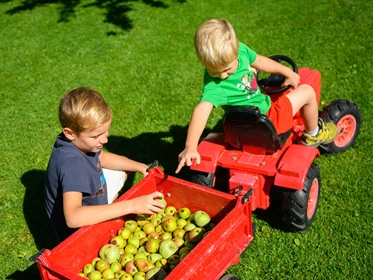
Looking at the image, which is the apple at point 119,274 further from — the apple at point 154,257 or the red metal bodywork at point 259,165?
the red metal bodywork at point 259,165

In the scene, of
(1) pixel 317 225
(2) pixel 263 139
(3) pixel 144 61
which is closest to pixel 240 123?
(2) pixel 263 139

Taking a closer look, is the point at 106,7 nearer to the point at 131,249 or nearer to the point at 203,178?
the point at 203,178

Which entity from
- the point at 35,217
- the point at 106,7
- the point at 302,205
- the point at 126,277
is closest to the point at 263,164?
the point at 302,205

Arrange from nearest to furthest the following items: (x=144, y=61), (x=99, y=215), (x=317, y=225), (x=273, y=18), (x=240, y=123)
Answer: (x=99, y=215) → (x=240, y=123) → (x=317, y=225) → (x=144, y=61) → (x=273, y=18)

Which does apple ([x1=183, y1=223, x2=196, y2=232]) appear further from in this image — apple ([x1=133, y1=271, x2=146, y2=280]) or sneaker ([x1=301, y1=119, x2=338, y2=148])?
sneaker ([x1=301, y1=119, x2=338, y2=148])

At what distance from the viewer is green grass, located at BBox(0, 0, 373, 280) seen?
3836mm

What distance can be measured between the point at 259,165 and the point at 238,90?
1.94 feet

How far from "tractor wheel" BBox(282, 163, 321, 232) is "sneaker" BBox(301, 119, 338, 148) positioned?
0.36 m

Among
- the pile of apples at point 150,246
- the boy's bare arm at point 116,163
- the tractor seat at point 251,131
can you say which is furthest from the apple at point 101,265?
the tractor seat at point 251,131

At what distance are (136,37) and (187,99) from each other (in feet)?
7.31

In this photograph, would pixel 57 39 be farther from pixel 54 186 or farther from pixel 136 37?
pixel 54 186

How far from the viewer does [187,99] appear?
589 cm

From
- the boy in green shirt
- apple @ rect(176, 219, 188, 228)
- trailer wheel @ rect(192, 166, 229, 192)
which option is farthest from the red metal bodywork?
apple @ rect(176, 219, 188, 228)

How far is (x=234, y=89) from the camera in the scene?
3.59 m
